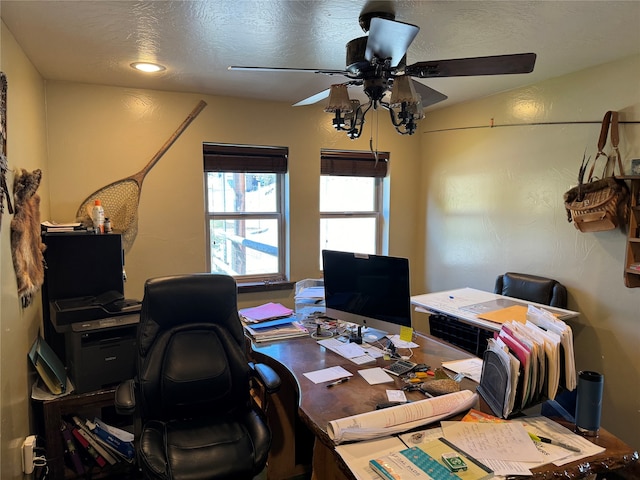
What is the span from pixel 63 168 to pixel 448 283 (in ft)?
10.9

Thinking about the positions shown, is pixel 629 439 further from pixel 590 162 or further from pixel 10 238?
pixel 10 238

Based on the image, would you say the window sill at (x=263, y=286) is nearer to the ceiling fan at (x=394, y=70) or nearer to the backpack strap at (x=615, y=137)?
the ceiling fan at (x=394, y=70)

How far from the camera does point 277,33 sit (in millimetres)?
2090

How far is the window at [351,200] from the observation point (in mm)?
3965

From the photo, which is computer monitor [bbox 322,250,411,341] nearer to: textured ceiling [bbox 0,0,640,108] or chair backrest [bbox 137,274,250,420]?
chair backrest [bbox 137,274,250,420]

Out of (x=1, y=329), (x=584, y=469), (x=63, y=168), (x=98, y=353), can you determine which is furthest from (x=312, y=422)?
(x=63, y=168)

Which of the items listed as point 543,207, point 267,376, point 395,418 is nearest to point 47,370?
point 267,376

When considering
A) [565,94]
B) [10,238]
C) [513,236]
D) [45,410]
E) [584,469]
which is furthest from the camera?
[513,236]

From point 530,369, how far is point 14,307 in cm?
224

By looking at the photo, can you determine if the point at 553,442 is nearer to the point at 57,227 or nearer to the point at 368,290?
the point at 368,290

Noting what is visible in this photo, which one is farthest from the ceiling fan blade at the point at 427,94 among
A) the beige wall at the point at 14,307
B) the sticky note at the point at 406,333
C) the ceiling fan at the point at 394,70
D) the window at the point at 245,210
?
the beige wall at the point at 14,307

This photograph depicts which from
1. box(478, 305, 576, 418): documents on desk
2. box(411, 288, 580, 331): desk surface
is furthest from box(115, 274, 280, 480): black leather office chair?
box(411, 288, 580, 331): desk surface

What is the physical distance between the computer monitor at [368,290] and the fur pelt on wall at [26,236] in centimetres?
153

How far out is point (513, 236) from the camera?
3246mm
